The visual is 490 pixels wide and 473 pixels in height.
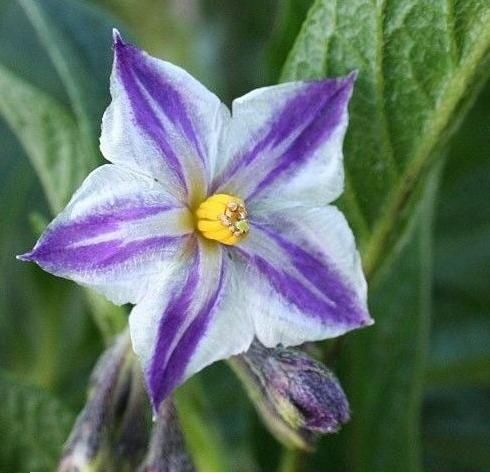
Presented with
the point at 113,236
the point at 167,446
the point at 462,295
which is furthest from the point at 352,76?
the point at 462,295

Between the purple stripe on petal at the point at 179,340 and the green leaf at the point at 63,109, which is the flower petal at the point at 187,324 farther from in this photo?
the green leaf at the point at 63,109

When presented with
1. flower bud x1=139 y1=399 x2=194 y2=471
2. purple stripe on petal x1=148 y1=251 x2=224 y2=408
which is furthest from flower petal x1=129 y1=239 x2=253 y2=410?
flower bud x1=139 y1=399 x2=194 y2=471

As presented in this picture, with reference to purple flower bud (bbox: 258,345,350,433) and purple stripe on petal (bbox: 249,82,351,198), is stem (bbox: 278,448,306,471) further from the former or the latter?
purple stripe on petal (bbox: 249,82,351,198)

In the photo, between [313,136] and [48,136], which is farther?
[48,136]

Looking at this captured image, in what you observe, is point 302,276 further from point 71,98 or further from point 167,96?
point 71,98

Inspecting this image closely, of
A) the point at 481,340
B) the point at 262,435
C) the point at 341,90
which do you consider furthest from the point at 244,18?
the point at 341,90

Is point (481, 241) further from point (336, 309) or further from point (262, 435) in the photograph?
point (336, 309)
